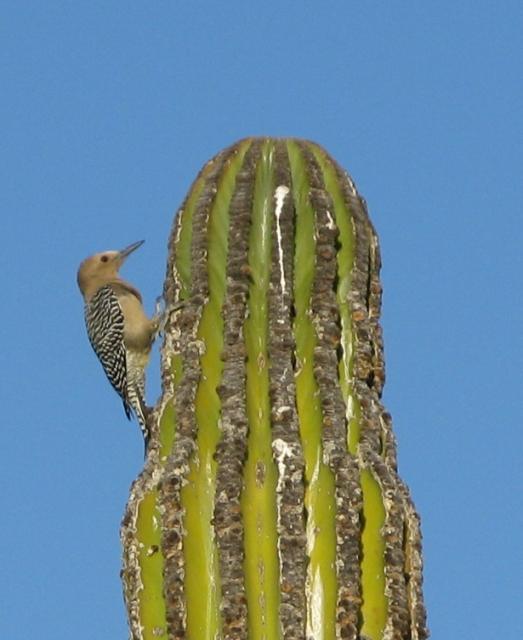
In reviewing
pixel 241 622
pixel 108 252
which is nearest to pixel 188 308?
pixel 241 622

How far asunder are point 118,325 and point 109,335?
0.29 ft

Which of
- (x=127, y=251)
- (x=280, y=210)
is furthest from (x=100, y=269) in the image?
(x=280, y=210)

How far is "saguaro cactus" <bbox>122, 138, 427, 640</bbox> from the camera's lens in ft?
15.3

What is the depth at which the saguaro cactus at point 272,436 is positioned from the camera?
466cm

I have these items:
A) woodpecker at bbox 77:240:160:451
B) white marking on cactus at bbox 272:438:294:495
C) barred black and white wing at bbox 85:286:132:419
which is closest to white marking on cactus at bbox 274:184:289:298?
white marking on cactus at bbox 272:438:294:495

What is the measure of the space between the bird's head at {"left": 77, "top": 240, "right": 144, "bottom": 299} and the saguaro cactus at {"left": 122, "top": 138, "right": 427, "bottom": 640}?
4.65 m

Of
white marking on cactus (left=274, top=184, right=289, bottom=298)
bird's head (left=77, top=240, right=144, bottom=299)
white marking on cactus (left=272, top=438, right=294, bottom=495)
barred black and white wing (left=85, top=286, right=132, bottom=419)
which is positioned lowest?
white marking on cactus (left=272, top=438, right=294, bottom=495)

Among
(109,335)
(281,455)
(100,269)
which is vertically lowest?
(281,455)

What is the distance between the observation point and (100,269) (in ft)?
34.2

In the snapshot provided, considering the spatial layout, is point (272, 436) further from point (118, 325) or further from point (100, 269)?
point (100, 269)

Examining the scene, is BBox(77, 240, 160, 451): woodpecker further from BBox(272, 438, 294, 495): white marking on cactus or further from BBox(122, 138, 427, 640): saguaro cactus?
BBox(272, 438, 294, 495): white marking on cactus

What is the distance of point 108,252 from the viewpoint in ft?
34.0

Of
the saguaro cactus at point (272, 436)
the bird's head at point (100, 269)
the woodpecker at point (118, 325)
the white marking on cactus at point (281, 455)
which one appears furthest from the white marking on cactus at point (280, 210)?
the bird's head at point (100, 269)

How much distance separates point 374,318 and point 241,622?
1.31 metres
